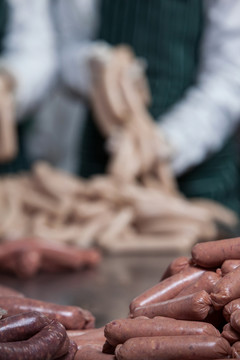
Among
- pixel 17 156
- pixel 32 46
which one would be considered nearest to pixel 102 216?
pixel 17 156

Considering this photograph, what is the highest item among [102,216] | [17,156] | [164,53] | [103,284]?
[164,53]

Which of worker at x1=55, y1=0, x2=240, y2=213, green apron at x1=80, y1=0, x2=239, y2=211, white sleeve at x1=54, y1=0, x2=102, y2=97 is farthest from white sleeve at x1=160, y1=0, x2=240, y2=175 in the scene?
white sleeve at x1=54, y1=0, x2=102, y2=97

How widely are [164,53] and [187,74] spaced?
0.31m

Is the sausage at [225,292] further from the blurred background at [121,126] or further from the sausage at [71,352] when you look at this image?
the blurred background at [121,126]

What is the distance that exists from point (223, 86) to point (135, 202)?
6.75 ft

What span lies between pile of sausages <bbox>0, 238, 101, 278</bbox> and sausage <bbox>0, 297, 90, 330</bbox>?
1460mm

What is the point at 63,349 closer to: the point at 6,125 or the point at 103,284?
the point at 103,284

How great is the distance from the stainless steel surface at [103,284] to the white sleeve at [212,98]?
1.86m

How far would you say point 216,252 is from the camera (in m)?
1.83

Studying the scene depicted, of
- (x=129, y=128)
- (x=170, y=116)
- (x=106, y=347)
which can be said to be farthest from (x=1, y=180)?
(x=106, y=347)

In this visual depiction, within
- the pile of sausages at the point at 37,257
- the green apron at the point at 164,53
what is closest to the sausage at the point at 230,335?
the pile of sausages at the point at 37,257

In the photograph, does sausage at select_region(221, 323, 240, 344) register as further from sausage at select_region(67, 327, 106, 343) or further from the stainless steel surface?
the stainless steel surface

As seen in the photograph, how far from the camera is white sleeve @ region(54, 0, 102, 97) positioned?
5.79 metres

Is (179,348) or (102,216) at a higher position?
(179,348)
